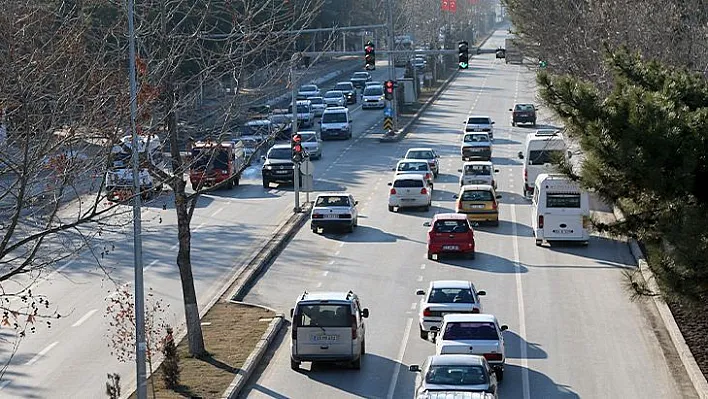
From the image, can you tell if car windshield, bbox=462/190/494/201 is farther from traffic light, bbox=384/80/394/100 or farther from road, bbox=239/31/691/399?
traffic light, bbox=384/80/394/100

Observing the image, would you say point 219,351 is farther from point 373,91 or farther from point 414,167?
point 373,91

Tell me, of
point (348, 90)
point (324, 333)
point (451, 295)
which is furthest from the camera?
point (348, 90)

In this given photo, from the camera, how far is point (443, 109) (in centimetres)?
9806

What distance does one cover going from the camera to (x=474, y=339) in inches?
1026

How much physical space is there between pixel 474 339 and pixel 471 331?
245mm

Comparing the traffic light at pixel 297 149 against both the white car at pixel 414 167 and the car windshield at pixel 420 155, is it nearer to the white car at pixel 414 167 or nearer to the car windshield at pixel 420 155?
the white car at pixel 414 167

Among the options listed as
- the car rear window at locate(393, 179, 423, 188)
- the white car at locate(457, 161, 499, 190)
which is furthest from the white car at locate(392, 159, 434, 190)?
the car rear window at locate(393, 179, 423, 188)

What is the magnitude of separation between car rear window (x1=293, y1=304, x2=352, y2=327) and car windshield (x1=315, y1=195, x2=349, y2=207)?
18432mm

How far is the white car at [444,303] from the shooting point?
2972cm

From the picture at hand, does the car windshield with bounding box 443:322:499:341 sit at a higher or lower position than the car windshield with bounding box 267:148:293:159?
higher

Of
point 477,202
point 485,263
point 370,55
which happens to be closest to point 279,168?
point 370,55

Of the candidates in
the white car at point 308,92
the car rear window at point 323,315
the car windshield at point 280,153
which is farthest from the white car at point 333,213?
the white car at point 308,92

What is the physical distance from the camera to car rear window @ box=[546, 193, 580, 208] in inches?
1661

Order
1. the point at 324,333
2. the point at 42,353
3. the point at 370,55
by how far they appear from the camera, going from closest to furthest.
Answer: the point at 324,333 → the point at 42,353 → the point at 370,55
